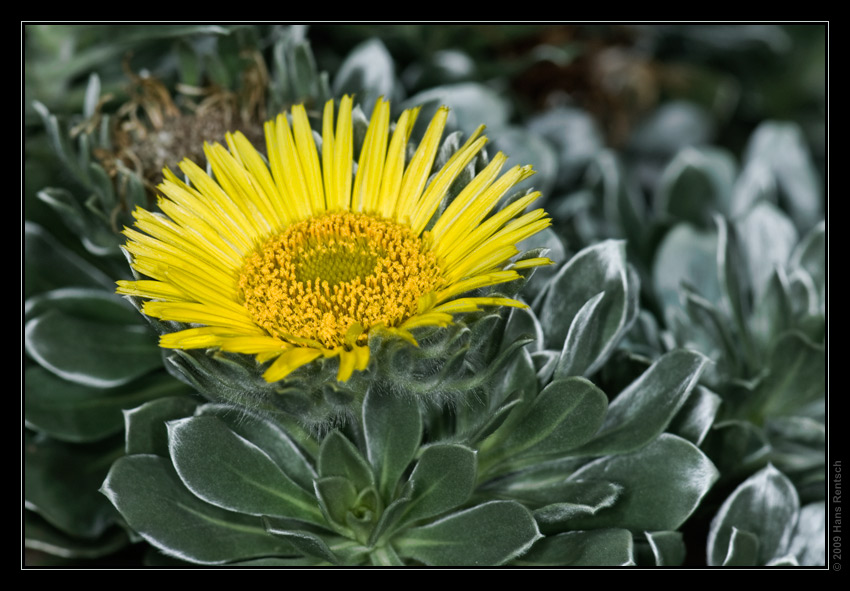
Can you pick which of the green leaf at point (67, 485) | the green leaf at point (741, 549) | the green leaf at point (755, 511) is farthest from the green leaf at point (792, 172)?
the green leaf at point (67, 485)

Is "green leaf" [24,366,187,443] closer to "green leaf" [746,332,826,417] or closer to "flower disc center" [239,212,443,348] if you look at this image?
"flower disc center" [239,212,443,348]

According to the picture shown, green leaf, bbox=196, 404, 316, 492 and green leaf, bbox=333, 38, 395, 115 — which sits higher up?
green leaf, bbox=333, 38, 395, 115

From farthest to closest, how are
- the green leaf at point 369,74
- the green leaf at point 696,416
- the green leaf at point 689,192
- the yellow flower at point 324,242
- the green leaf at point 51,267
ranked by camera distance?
the green leaf at point 689,192
the green leaf at point 369,74
the green leaf at point 51,267
the green leaf at point 696,416
the yellow flower at point 324,242

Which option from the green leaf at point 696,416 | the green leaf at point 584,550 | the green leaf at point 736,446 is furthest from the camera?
the green leaf at point 736,446

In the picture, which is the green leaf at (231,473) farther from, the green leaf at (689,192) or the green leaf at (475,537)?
the green leaf at (689,192)

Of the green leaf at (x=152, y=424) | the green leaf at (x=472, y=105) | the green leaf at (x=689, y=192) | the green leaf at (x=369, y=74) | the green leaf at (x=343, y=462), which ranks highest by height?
the green leaf at (x=369, y=74)

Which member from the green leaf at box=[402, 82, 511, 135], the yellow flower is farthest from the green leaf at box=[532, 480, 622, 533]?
the green leaf at box=[402, 82, 511, 135]
